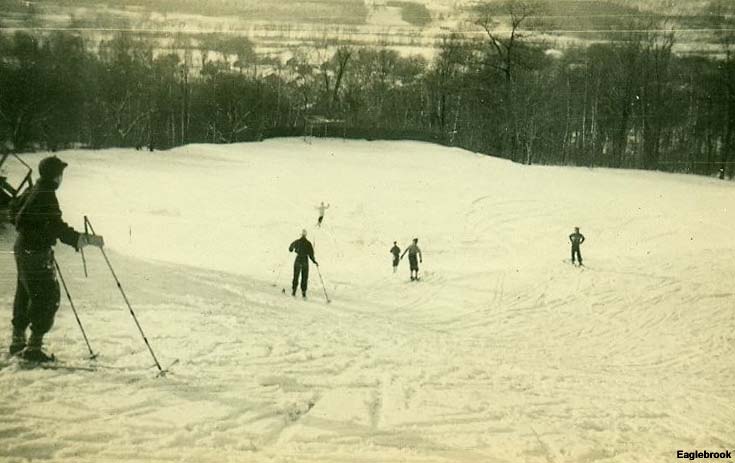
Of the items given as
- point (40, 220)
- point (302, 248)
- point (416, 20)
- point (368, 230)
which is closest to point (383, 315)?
point (302, 248)

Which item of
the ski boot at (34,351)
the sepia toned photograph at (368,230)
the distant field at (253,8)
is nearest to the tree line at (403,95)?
the sepia toned photograph at (368,230)

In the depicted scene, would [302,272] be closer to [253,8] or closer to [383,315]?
[383,315]

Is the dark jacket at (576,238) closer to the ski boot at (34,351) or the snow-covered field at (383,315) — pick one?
the snow-covered field at (383,315)

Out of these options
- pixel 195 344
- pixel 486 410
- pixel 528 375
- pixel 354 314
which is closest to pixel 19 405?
pixel 195 344

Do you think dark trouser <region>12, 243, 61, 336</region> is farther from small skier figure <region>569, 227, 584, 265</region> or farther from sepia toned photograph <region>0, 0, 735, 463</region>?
small skier figure <region>569, 227, 584, 265</region>

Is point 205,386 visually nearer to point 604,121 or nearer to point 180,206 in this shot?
point 180,206

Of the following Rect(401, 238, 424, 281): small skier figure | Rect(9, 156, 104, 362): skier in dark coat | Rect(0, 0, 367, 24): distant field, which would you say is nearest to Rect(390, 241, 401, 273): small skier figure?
Rect(401, 238, 424, 281): small skier figure
